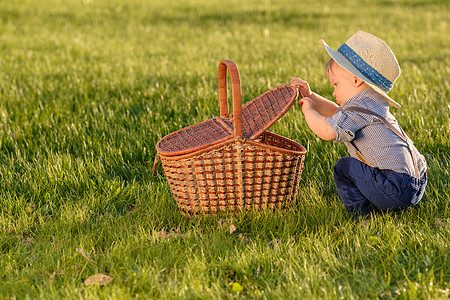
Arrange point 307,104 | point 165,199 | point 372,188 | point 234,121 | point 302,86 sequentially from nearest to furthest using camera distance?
1. point 234,121
2. point 372,188
3. point 307,104
4. point 302,86
5. point 165,199

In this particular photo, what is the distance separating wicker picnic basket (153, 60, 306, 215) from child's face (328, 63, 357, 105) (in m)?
0.28

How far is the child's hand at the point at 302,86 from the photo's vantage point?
351 centimetres

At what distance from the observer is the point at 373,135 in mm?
3199

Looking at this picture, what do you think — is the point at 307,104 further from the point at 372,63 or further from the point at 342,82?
the point at 372,63

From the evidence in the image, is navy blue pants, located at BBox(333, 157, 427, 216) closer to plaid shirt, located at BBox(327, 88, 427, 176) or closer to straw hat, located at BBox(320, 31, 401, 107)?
plaid shirt, located at BBox(327, 88, 427, 176)

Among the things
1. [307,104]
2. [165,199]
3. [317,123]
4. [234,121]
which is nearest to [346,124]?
[317,123]

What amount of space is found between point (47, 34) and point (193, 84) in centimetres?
482

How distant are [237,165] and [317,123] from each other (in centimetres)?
55

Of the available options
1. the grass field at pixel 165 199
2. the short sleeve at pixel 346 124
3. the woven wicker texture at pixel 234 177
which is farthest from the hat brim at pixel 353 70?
the grass field at pixel 165 199

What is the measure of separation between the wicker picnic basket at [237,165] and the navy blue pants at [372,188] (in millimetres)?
304

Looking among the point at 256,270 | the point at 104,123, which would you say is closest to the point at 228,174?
the point at 256,270

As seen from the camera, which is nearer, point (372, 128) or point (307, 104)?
point (372, 128)

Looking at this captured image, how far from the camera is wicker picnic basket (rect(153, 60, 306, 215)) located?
321 centimetres

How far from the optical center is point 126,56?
8.20 metres
